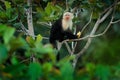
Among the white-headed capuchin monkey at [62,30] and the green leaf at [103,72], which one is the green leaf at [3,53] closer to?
the green leaf at [103,72]

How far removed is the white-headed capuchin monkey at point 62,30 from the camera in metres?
4.94

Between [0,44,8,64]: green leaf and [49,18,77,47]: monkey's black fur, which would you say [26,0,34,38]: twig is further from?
[0,44,8,64]: green leaf

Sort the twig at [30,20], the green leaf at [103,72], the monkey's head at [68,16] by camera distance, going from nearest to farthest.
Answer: the green leaf at [103,72] < the twig at [30,20] < the monkey's head at [68,16]

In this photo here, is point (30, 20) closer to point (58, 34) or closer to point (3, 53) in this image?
point (58, 34)

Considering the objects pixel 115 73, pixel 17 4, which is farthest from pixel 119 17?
pixel 115 73

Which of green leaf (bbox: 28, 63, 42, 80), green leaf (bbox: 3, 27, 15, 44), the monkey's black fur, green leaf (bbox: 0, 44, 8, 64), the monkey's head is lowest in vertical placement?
the monkey's black fur

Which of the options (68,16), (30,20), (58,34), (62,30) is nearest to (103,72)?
(30,20)

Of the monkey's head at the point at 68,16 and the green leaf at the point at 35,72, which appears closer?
the green leaf at the point at 35,72

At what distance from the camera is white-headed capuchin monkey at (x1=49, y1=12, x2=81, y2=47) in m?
4.94

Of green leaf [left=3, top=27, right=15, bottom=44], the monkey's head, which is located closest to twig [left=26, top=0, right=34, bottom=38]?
the monkey's head

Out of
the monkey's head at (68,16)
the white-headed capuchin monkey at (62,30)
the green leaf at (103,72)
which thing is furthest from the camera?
the white-headed capuchin monkey at (62,30)

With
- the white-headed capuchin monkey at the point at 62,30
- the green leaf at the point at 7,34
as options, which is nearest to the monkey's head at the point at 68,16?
the white-headed capuchin monkey at the point at 62,30

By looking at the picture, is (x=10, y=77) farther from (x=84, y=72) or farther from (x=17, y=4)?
(x=17, y=4)

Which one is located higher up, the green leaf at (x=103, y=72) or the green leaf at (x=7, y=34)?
the green leaf at (x=7, y=34)
